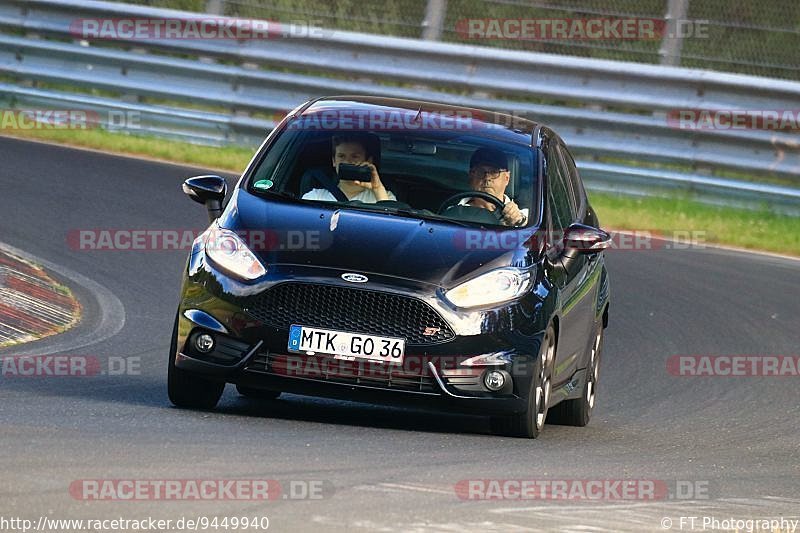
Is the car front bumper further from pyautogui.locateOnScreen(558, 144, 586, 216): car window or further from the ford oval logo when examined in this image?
pyautogui.locateOnScreen(558, 144, 586, 216): car window

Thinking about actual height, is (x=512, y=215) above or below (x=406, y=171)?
below

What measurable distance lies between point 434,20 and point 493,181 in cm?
986

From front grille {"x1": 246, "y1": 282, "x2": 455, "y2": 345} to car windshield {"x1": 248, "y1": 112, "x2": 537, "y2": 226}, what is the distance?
99 cm

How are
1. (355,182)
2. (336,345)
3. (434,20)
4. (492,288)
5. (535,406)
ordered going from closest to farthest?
1. (336,345)
2. (492,288)
3. (535,406)
4. (355,182)
5. (434,20)

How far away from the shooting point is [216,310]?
8.41m

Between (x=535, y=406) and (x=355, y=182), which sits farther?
(x=355, y=182)

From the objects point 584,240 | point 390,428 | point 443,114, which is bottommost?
point 390,428

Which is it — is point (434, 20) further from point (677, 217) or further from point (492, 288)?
point (492, 288)

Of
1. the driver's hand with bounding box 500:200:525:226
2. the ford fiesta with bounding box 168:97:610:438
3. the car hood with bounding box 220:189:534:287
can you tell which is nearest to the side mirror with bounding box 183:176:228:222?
the ford fiesta with bounding box 168:97:610:438

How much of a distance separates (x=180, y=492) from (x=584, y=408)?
4.22 meters

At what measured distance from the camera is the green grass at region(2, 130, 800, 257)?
17281 millimetres

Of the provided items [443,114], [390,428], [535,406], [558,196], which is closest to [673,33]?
[443,114]

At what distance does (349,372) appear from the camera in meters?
8.27

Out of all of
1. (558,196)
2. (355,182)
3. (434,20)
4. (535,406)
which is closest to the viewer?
(535,406)
